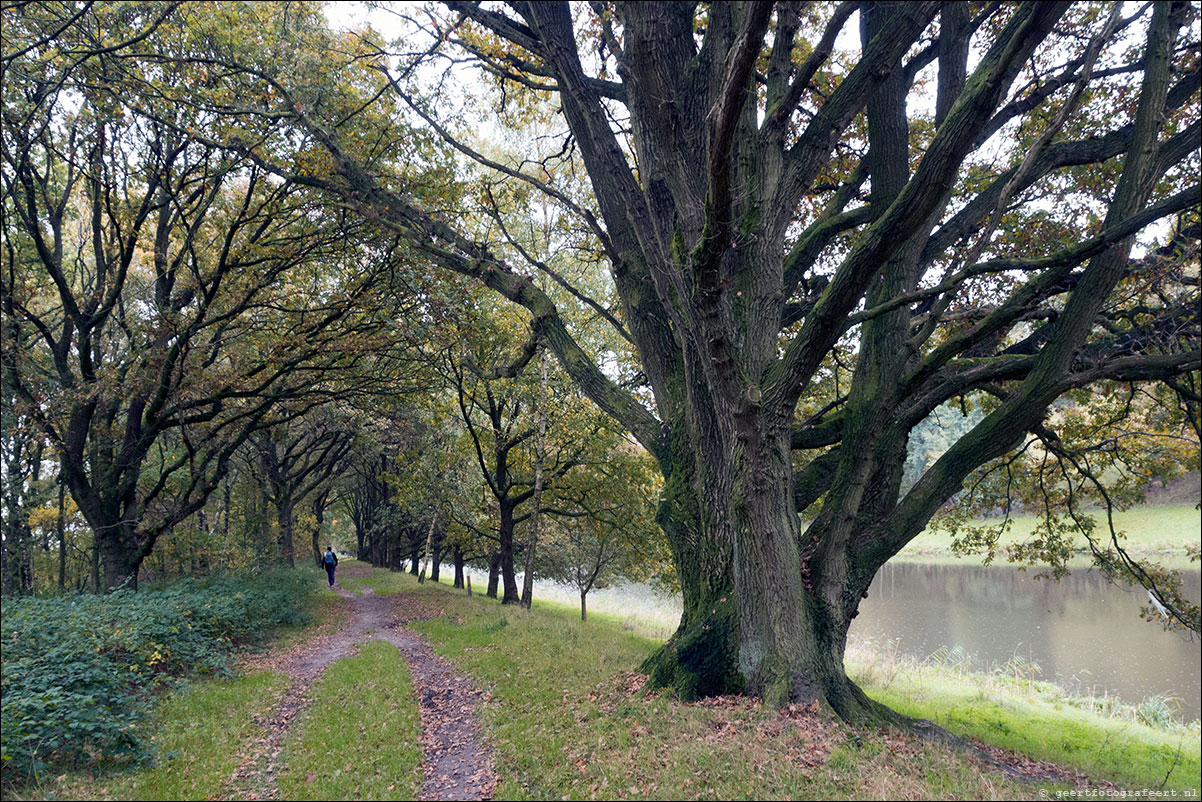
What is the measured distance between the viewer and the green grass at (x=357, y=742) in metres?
4.91

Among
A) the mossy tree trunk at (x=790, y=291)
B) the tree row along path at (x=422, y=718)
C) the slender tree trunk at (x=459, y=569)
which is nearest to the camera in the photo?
the mossy tree trunk at (x=790, y=291)

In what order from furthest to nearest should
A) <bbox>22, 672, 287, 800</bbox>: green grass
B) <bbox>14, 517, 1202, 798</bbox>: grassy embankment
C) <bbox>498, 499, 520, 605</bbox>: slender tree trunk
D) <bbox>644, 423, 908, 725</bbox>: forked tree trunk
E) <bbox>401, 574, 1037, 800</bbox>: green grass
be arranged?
<bbox>498, 499, 520, 605</bbox>: slender tree trunk → <bbox>644, 423, 908, 725</bbox>: forked tree trunk → <bbox>22, 672, 287, 800</bbox>: green grass → <bbox>14, 517, 1202, 798</bbox>: grassy embankment → <bbox>401, 574, 1037, 800</bbox>: green grass

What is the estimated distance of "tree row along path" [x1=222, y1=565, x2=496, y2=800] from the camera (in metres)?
5.05

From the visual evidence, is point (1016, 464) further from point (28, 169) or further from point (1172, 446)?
point (28, 169)

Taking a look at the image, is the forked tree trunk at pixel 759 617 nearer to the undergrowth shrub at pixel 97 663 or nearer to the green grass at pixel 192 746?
the green grass at pixel 192 746

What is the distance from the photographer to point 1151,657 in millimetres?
17062

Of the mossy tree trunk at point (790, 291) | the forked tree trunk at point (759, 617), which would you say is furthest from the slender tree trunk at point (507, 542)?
the forked tree trunk at point (759, 617)

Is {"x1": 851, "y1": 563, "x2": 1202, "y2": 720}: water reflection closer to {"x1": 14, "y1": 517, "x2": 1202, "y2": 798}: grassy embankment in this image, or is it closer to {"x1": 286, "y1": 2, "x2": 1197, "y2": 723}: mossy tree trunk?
{"x1": 14, "y1": 517, "x2": 1202, "y2": 798}: grassy embankment

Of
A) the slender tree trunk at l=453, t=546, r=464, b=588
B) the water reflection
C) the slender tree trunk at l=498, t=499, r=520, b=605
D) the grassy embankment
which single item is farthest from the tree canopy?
the slender tree trunk at l=453, t=546, r=464, b=588

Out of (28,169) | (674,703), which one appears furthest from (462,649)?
(28,169)

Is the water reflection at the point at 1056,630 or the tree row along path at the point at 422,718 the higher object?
the tree row along path at the point at 422,718

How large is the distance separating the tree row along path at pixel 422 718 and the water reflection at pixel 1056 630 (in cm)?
1203

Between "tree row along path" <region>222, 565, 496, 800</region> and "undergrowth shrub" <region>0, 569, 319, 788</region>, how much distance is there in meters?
1.02

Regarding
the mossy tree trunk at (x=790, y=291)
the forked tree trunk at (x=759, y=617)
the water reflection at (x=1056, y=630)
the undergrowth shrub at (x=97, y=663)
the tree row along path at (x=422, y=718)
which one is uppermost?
the mossy tree trunk at (x=790, y=291)
